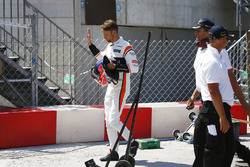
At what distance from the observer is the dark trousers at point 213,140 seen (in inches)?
155

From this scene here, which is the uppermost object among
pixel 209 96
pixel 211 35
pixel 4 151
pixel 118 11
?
pixel 118 11

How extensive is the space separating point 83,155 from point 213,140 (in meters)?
2.53

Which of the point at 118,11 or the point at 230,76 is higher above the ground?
the point at 118,11

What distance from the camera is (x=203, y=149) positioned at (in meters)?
4.21

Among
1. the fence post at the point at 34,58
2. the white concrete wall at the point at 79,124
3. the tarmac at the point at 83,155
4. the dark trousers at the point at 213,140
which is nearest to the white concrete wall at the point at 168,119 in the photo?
the tarmac at the point at 83,155

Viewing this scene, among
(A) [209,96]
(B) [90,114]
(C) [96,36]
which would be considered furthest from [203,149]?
(C) [96,36]

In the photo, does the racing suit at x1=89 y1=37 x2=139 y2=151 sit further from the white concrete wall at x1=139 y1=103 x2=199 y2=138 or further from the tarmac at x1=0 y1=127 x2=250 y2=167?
the white concrete wall at x1=139 y1=103 x2=199 y2=138

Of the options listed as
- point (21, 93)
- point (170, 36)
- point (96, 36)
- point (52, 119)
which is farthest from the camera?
point (170, 36)

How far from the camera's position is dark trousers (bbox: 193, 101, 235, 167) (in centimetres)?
393

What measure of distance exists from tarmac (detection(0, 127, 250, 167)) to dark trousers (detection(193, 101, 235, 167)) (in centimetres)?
138

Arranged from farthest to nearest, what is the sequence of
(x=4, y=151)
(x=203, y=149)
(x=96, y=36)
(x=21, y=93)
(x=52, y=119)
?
(x=96, y=36), (x=21, y=93), (x=52, y=119), (x=4, y=151), (x=203, y=149)

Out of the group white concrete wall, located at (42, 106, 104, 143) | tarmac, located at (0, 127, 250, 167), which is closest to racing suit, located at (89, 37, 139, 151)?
tarmac, located at (0, 127, 250, 167)

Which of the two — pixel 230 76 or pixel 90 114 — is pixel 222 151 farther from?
pixel 90 114

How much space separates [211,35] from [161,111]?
336 cm
